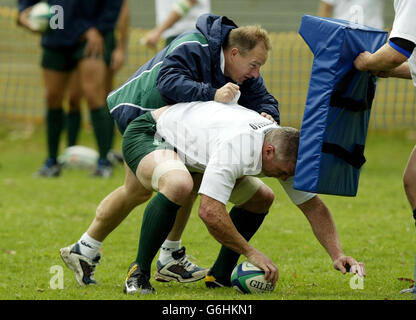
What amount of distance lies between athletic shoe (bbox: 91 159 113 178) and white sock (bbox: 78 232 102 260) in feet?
15.2

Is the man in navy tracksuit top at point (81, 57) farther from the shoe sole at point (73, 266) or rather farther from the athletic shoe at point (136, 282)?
the athletic shoe at point (136, 282)

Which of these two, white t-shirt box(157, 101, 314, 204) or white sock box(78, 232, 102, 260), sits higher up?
white t-shirt box(157, 101, 314, 204)

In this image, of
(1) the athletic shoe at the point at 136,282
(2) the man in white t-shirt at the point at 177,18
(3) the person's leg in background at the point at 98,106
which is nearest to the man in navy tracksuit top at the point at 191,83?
(1) the athletic shoe at the point at 136,282

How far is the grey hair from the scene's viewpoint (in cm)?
491

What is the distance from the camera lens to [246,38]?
540 cm

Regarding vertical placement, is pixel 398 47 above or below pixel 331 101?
above

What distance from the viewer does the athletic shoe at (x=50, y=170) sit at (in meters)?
10.4

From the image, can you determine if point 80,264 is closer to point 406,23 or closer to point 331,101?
point 331,101

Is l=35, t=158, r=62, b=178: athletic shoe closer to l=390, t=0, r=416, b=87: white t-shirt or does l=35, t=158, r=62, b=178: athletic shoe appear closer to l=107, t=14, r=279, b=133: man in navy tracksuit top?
l=107, t=14, r=279, b=133: man in navy tracksuit top

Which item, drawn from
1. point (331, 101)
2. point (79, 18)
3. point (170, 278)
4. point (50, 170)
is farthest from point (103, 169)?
point (331, 101)

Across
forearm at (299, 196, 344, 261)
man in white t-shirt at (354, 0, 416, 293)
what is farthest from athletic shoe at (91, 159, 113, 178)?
man in white t-shirt at (354, 0, 416, 293)

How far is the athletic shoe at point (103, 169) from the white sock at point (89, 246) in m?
4.64

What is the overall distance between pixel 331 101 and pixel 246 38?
36.1 inches

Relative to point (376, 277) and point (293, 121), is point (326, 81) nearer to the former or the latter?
point (376, 277)
